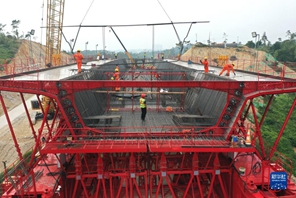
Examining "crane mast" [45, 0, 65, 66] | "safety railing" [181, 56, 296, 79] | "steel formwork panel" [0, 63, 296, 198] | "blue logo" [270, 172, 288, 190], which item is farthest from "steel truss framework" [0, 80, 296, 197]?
"crane mast" [45, 0, 65, 66]

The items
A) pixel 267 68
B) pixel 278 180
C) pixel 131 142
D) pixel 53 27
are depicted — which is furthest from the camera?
pixel 267 68

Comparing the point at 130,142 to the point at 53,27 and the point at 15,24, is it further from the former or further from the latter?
the point at 15,24

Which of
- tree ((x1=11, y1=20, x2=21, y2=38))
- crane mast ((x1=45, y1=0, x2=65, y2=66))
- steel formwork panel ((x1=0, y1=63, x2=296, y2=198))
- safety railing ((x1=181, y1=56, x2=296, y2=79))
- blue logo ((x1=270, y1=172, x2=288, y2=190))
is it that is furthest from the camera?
tree ((x1=11, y1=20, x2=21, y2=38))

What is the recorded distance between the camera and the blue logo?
13375 mm

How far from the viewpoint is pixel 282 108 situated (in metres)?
52.5

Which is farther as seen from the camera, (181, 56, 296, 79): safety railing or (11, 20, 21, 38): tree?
(11, 20, 21, 38): tree

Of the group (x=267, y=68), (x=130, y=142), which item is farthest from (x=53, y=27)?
(x=267, y=68)

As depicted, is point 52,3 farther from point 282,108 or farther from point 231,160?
point 282,108

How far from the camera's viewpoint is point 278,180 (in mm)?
13500

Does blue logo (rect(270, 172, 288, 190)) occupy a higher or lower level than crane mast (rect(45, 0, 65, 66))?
lower

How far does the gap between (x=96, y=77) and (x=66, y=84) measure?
12204 millimetres

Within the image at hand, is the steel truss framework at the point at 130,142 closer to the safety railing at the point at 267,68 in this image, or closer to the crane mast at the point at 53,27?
the safety railing at the point at 267,68

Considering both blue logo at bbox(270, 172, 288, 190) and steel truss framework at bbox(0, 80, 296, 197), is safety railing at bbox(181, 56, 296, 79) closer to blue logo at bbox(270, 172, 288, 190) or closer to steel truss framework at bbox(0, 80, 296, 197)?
steel truss framework at bbox(0, 80, 296, 197)

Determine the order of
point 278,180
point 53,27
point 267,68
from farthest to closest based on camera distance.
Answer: point 267,68 → point 53,27 → point 278,180
